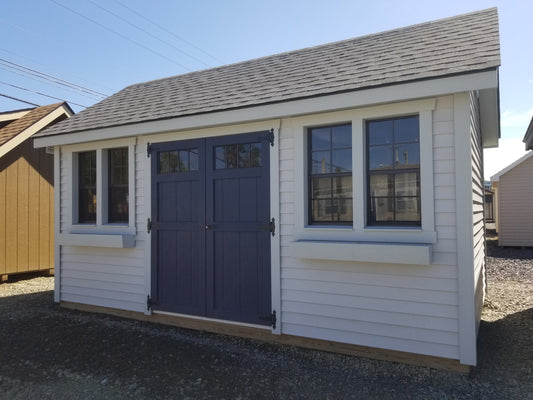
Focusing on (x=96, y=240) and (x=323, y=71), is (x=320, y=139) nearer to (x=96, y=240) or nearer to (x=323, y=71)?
(x=323, y=71)

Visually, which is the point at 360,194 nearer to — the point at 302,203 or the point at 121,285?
the point at 302,203

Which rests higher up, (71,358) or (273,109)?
(273,109)

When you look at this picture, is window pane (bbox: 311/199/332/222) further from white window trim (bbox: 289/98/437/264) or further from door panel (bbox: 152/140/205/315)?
door panel (bbox: 152/140/205/315)

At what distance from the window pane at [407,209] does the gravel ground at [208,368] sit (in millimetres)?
1483

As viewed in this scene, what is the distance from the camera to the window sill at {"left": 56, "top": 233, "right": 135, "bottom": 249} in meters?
5.46

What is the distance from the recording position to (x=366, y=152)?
4.15 m

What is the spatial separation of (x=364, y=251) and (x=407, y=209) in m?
0.64

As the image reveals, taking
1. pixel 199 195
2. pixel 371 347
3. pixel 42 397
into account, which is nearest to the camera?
pixel 42 397

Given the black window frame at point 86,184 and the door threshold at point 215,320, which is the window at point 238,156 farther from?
the black window frame at point 86,184

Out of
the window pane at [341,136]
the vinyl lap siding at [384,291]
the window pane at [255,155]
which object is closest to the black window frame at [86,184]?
the window pane at [255,155]

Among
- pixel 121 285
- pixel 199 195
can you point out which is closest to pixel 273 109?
pixel 199 195

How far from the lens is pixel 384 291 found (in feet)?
13.0

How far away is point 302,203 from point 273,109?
1.13 m

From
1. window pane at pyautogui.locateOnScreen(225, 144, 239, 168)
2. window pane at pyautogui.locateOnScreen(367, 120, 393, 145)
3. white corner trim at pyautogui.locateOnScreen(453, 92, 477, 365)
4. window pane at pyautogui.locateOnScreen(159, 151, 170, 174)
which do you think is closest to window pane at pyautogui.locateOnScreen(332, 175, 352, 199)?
window pane at pyautogui.locateOnScreen(367, 120, 393, 145)
